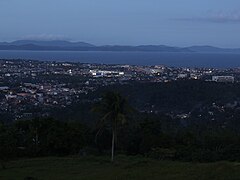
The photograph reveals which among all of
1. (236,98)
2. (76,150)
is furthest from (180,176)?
(236,98)

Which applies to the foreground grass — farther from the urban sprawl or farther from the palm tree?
the urban sprawl

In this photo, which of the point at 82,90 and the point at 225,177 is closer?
the point at 225,177

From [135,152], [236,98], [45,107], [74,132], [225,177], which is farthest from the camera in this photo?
[236,98]

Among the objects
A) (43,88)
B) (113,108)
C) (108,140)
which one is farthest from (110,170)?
(43,88)

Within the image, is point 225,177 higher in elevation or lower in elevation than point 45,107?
higher

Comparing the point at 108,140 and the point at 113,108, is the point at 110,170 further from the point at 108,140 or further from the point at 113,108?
the point at 108,140

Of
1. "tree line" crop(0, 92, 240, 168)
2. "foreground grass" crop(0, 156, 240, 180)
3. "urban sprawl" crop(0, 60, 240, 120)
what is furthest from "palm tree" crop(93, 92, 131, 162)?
"urban sprawl" crop(0, 60, 240, 120)

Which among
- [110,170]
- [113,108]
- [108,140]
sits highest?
[113,108]

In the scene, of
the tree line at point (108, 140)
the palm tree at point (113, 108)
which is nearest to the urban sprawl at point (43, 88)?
the tree line at point (108, 140)

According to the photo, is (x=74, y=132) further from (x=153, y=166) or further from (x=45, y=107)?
(x=45, y=107)
